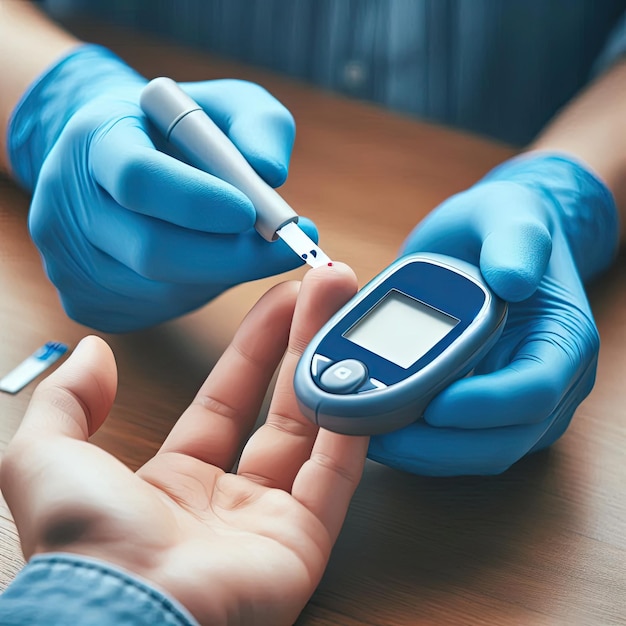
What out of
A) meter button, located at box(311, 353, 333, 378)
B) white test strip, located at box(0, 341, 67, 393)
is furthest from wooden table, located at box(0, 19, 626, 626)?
meter button, located at box(311, 353, 333, 378)

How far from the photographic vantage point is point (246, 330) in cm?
58

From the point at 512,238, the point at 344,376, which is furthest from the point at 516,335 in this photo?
the point at 344,376

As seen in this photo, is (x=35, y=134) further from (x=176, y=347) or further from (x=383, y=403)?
(x=383, y=403)

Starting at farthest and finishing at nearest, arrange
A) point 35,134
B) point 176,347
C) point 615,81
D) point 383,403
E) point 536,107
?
1. point 536,107
2. point 615,81
3. point 35,134
4. point 176,347
5. point 383,403

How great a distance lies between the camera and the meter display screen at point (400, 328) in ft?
1.66

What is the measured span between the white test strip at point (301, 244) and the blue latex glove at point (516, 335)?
4.5 inches

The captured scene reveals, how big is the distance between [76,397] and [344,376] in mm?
169

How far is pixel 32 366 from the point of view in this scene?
0.64 meters

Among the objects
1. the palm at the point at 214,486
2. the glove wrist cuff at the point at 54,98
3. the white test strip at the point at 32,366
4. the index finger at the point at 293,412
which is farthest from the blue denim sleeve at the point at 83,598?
the glove wrist cuff at the point at 54,98

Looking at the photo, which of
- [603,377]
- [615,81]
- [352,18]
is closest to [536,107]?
[615,81]

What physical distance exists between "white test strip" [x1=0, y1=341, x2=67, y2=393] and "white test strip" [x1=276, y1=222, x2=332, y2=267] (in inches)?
8.6

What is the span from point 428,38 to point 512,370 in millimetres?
663

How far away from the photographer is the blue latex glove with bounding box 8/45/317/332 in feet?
1.88

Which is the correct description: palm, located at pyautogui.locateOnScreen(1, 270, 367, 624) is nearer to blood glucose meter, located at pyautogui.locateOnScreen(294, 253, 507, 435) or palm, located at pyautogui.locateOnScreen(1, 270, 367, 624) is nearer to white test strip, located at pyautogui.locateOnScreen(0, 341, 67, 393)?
blood glucose meter, located at pyautogui.locateOnScreen(294, 253, 507, 435)
